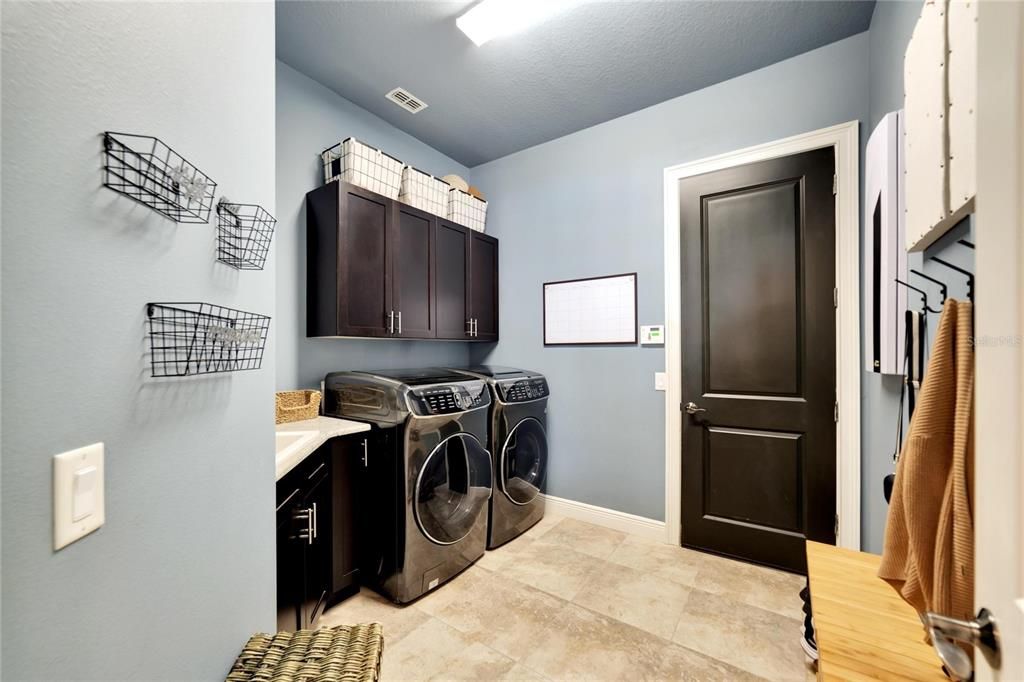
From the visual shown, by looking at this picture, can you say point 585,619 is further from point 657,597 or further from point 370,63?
point 370,63

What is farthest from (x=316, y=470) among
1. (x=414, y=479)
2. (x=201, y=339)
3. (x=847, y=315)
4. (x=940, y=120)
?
(x=847, y=315)

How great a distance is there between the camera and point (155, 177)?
2.06ft

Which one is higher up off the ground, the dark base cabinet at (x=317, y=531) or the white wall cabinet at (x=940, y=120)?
the white wall cabinet at (x=940, y=120)

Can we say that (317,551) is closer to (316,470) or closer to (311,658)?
(316,470)

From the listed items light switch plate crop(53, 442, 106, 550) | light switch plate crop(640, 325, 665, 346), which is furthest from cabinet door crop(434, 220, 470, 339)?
light switch plate crop(53, 442, 106, 550)

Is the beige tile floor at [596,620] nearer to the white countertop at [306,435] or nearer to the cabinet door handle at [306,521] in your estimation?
the cabinet door handle at [306,521]

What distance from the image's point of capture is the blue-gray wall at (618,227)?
2.25 metres

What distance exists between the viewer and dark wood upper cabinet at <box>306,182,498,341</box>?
2.22 metres

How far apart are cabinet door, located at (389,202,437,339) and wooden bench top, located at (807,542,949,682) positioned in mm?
2239

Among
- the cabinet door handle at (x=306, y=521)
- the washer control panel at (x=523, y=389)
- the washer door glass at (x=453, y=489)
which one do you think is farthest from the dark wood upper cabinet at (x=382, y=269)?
the cabinet door handle at (x=306, y=521)

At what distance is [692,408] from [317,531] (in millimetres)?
2117

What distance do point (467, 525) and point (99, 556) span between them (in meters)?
1.90

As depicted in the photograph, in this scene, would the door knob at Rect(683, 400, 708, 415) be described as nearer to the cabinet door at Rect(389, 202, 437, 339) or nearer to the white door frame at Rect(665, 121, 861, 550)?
the white door frame at Rect(665, 121, 861, 550)

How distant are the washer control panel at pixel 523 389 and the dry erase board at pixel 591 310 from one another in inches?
14.1
